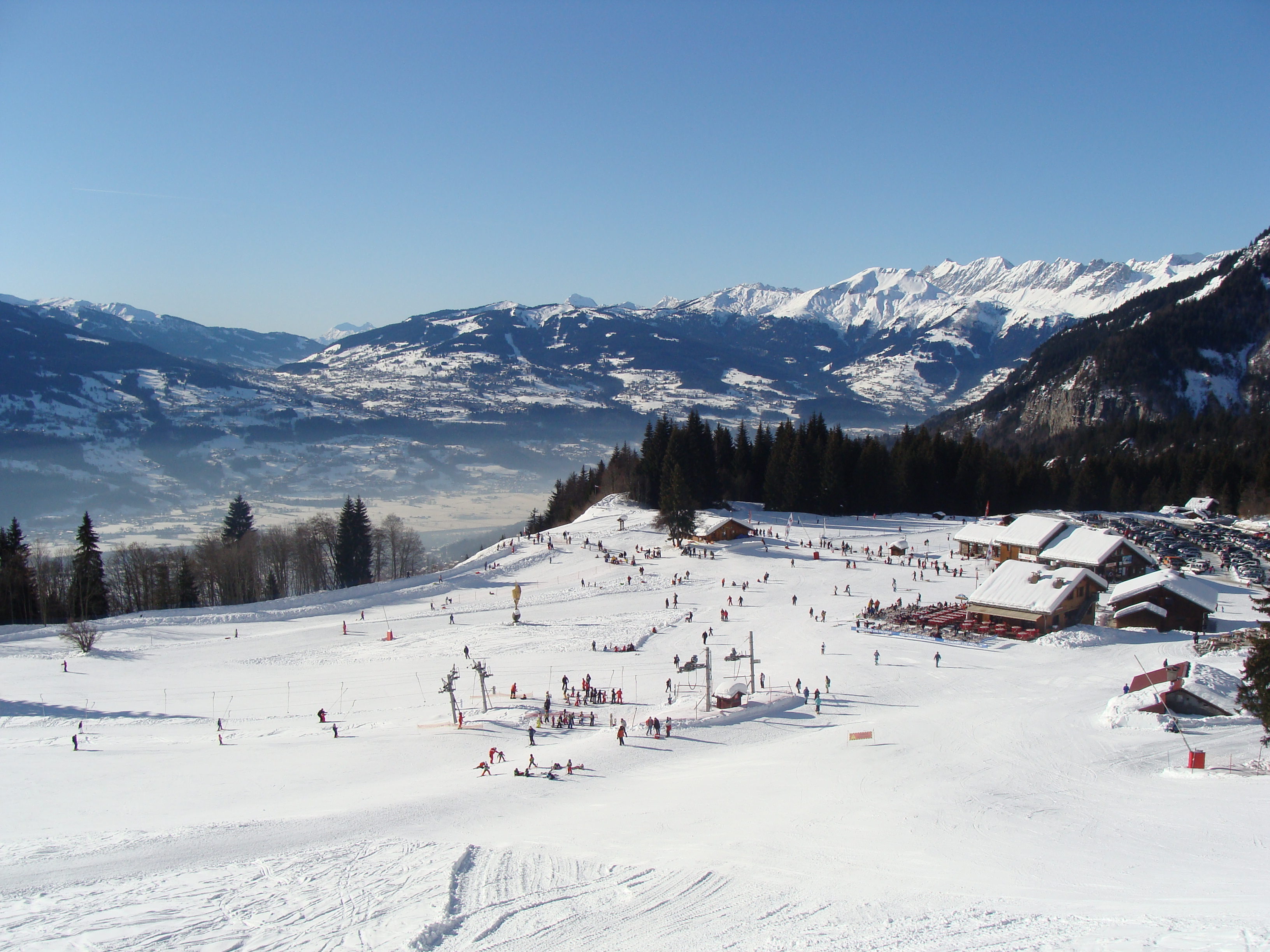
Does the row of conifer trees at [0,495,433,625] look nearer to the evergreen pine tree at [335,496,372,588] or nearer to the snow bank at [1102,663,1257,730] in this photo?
the evergreen pine tree at [335,496,372,588]

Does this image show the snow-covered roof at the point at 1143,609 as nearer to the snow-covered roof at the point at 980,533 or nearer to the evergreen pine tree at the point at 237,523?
the snow-covered roof at the point at 980,533

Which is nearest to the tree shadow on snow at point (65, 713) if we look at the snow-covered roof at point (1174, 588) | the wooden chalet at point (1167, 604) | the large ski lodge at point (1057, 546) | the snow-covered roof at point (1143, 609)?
the large ski lodge at point (1057, 546)

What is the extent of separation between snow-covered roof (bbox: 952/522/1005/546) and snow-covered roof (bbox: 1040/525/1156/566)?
4.34 m

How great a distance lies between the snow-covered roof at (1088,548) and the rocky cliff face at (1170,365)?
97.7 metres

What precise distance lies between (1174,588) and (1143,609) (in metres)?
1.75

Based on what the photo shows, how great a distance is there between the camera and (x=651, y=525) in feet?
227

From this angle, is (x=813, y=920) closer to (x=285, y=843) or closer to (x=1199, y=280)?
(x=285, y=843)

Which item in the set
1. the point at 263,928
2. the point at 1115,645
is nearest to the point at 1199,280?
the point at 1115,645

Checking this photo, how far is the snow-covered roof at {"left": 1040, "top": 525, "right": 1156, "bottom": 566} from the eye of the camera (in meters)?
48.5

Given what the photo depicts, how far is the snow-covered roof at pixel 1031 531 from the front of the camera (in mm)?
52875

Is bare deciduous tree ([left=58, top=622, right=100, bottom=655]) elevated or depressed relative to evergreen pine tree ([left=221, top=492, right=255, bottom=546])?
depressed

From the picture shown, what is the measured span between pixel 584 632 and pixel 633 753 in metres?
17.2

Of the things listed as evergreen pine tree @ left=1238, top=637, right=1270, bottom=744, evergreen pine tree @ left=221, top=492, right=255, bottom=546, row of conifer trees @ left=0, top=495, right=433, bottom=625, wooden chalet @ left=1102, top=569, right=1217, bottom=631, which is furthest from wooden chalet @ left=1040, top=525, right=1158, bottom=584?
evergreen pine tree @ left=221, top=492, right=255, bottom=546

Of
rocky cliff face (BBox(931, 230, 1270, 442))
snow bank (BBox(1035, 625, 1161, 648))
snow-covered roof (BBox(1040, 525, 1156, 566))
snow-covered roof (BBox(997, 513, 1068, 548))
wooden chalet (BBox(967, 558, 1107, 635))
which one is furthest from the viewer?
rocky cliff face (BBox(931, 230, 1270, 442))
